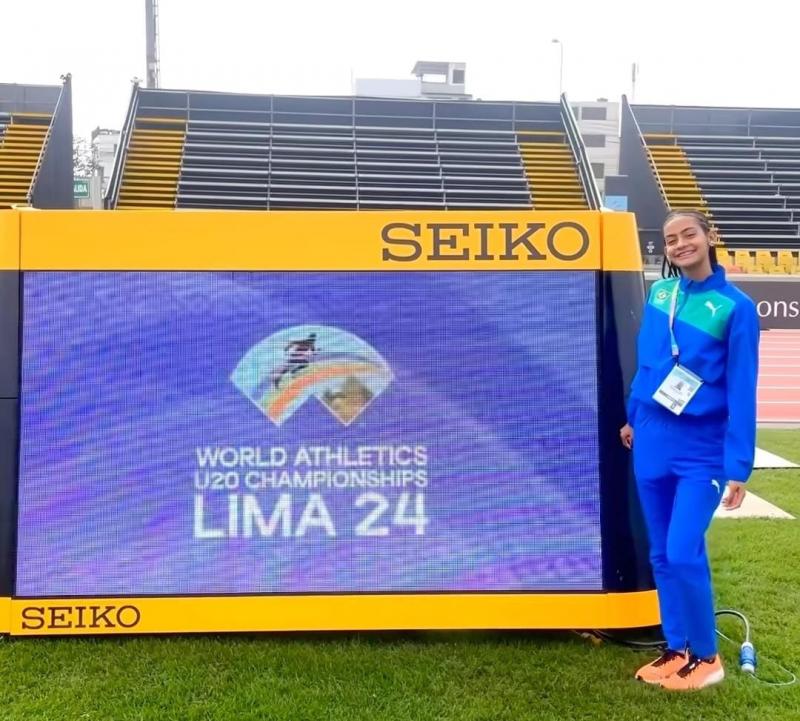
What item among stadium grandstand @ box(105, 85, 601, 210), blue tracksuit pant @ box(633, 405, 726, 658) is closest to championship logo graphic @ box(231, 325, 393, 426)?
blue tracksuit pant @ box(633, 405, 726, 658)

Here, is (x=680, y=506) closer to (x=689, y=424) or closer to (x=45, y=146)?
(x=689, y=424)

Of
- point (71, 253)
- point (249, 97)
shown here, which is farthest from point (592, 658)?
point (249, 97)

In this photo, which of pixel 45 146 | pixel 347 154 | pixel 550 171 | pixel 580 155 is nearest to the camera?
pixel 45 146

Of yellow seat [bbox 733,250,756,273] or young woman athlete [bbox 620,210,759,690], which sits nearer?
young woman athlete [bbox 620,210,759,690]

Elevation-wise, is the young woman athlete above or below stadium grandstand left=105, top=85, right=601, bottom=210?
below

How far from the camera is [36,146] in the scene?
66.0 feet

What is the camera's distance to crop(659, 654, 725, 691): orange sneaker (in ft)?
9.18

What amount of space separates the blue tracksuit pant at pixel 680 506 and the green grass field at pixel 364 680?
0.77 ft

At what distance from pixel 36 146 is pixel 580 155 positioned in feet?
43.5

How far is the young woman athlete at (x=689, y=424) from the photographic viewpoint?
102 inches

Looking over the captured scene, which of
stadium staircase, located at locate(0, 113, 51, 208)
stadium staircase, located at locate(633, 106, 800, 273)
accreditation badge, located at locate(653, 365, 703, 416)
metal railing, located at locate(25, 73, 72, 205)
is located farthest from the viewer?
stadium staircase, located at locate(633, 106, 800, 273)

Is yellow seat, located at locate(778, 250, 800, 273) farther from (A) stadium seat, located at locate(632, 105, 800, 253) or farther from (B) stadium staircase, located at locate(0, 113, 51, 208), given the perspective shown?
(B) stadium staircase, located at locate(0, 113, 51, 208)

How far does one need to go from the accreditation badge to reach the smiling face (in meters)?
0.33

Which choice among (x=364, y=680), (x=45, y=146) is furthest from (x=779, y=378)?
(x=45, y=146)
